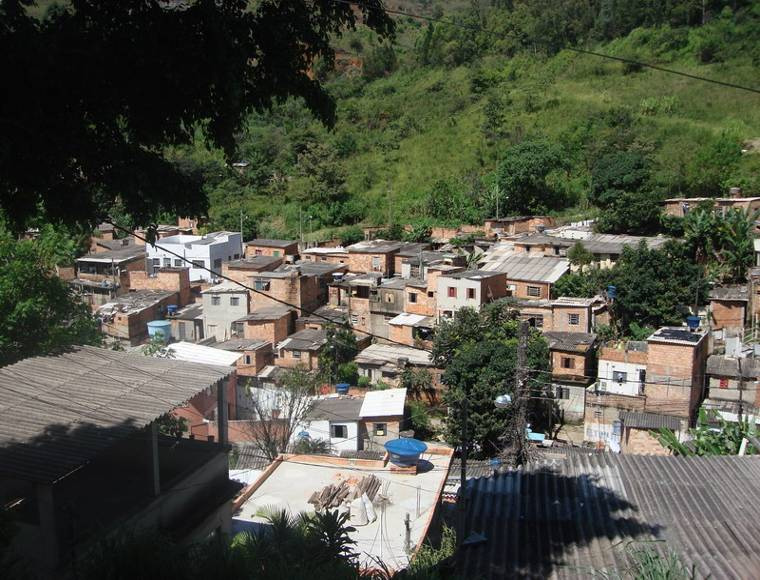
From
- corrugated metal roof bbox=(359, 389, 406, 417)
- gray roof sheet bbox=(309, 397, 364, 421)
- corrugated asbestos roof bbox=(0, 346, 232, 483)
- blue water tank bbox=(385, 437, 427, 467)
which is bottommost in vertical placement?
gray roof sheet bbox=(309, 397, 364, 421)

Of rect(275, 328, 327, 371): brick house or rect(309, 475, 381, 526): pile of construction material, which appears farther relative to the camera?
rect(275, 328, 327, 371): brick house

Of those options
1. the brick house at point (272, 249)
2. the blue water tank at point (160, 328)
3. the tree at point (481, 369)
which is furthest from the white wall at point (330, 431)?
the brick house at point (272, 249)

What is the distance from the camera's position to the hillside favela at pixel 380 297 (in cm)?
405

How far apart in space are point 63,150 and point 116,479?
11.1ft

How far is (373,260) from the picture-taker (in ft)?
78.7

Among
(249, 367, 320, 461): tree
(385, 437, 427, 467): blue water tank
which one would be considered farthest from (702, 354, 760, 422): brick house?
(249, 367, 320, 461): tree

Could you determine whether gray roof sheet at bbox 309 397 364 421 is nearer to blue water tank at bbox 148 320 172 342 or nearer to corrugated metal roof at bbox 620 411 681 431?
corrugated metal roof at bbox 620 411 681 431

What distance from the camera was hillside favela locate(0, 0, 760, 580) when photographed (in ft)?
13.3

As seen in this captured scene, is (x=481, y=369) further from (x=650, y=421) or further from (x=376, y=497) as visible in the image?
(x=376, y=497)

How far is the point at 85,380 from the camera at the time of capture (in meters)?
6.14

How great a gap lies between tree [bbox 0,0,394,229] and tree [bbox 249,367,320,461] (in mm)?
10551

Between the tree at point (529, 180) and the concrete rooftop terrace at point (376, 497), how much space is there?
19.7 meters

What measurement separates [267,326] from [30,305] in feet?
33.3

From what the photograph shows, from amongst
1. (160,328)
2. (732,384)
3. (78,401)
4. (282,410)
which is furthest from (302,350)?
(78,401)
